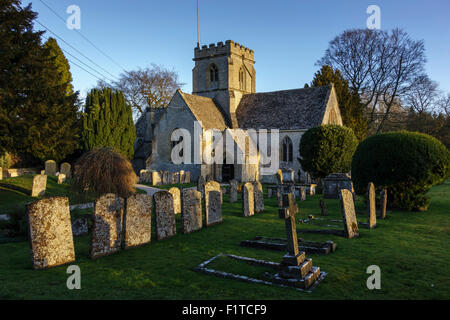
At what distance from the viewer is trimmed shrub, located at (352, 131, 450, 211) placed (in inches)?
444

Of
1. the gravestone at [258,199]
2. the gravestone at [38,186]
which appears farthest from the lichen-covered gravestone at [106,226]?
the gravestone at [38,186]

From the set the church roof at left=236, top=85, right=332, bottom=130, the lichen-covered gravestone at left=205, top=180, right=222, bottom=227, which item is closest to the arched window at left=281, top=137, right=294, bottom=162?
the church roof at left=236, top=85, right=332, bottom=130

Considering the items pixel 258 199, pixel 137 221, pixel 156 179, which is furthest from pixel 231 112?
pixel 137 221

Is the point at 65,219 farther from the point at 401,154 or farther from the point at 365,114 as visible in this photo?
the point at 365,114

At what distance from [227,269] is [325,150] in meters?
14.9

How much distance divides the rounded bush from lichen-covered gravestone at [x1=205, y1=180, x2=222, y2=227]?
10.8 metres

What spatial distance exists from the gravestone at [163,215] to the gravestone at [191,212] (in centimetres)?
47

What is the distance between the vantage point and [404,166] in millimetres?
11438

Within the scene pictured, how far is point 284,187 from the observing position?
17203 millimetres

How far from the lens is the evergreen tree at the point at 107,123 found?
87.0 ft

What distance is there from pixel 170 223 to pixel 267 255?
111 inches

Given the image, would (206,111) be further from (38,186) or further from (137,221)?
(137,221)

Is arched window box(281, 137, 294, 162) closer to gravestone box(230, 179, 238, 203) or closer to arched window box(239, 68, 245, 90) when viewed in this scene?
arched window box(239, 68, 245, 90)
